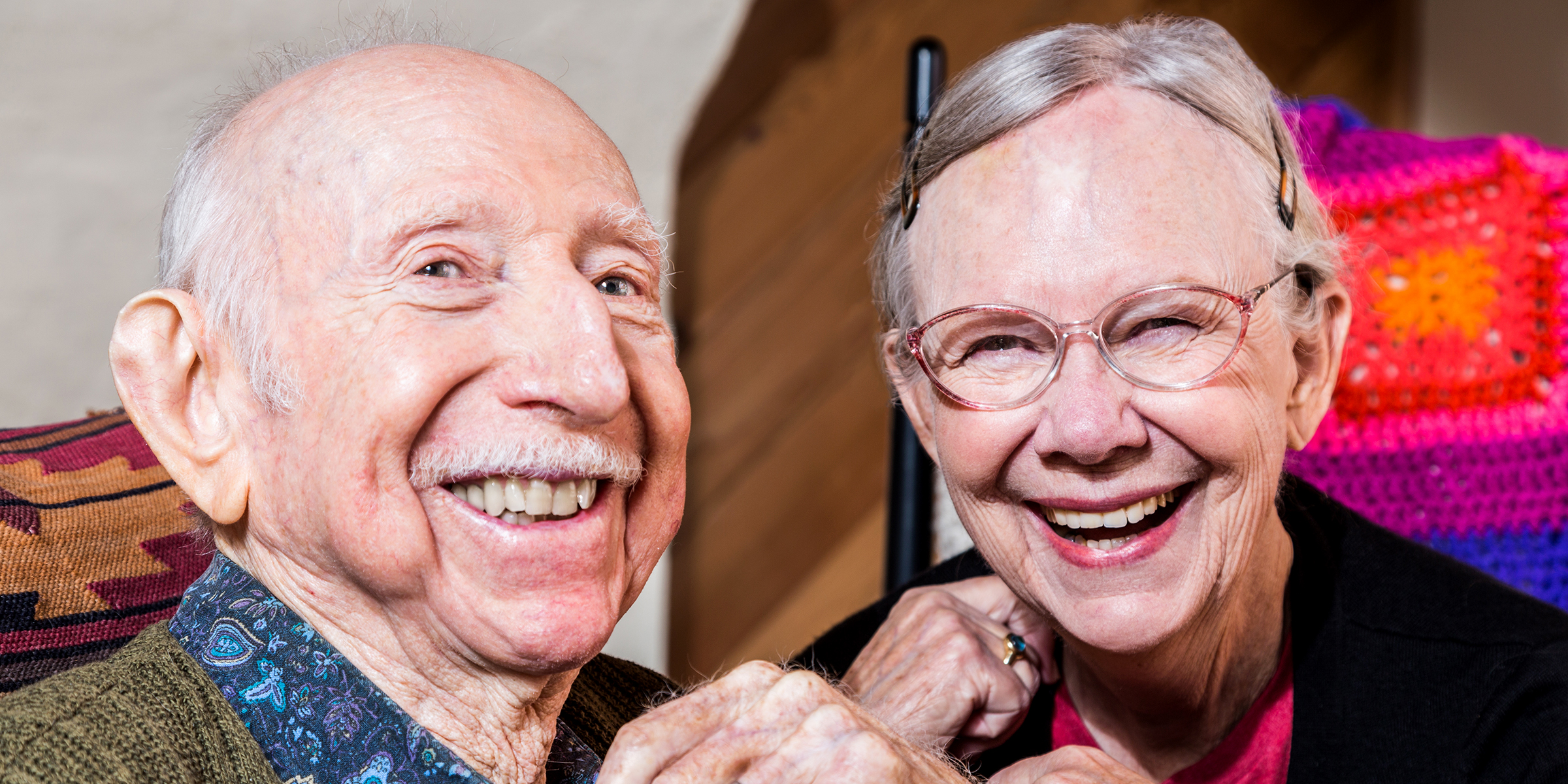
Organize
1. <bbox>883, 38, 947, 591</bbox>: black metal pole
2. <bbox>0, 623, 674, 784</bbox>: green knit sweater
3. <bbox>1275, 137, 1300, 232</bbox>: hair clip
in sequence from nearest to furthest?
1. <bbox>0, 623, 674, 784</bbox>: green knit sweater
2. <bbox>1275, 137, 1300, 232</bbox>: hair clip
3. <bbox>883, 38, 947, 591</bbox>: black metal pole

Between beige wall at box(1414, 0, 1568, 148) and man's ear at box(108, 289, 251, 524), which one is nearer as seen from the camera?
man's ear at box(108, 289, 251, 524)

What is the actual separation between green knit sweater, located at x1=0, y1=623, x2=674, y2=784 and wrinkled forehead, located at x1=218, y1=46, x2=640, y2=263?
335 mm

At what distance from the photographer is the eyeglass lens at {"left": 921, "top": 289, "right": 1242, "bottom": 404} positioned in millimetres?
1159

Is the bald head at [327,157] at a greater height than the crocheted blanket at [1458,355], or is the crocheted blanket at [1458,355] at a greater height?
the bald head at [327,157]

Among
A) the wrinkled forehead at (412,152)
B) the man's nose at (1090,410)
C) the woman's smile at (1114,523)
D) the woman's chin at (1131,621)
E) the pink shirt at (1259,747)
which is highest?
the wrinkled forehead at (412,152)

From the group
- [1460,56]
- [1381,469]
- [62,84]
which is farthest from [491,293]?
[1460,56]

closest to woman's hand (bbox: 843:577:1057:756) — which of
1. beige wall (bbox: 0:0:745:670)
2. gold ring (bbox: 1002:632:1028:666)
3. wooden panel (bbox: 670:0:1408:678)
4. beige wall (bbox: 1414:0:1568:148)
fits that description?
gold ring (bbox: 1002:632:1028:666)

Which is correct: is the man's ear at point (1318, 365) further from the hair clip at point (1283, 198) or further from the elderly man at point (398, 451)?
the elderly man at point (398, 451)

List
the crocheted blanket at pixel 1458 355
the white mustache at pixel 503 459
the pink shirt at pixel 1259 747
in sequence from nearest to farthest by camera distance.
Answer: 1. the white mustache at pixel 503 459
2. the pink shirt at pixel 1259 747
3. the crocheted blanket at pixel 1458 355

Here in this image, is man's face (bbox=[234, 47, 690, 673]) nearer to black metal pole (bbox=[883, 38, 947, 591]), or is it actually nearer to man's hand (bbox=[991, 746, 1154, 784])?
man's hand (bbox=[991, 746, 1154, 784])

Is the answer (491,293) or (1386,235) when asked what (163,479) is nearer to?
(491,293)

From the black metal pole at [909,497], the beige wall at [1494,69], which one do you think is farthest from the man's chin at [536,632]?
the beige wall at [1494,69]

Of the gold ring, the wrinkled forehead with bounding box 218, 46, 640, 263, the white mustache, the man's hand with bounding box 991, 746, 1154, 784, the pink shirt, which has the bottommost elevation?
the pink shirt

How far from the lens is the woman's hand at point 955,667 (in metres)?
1.34
